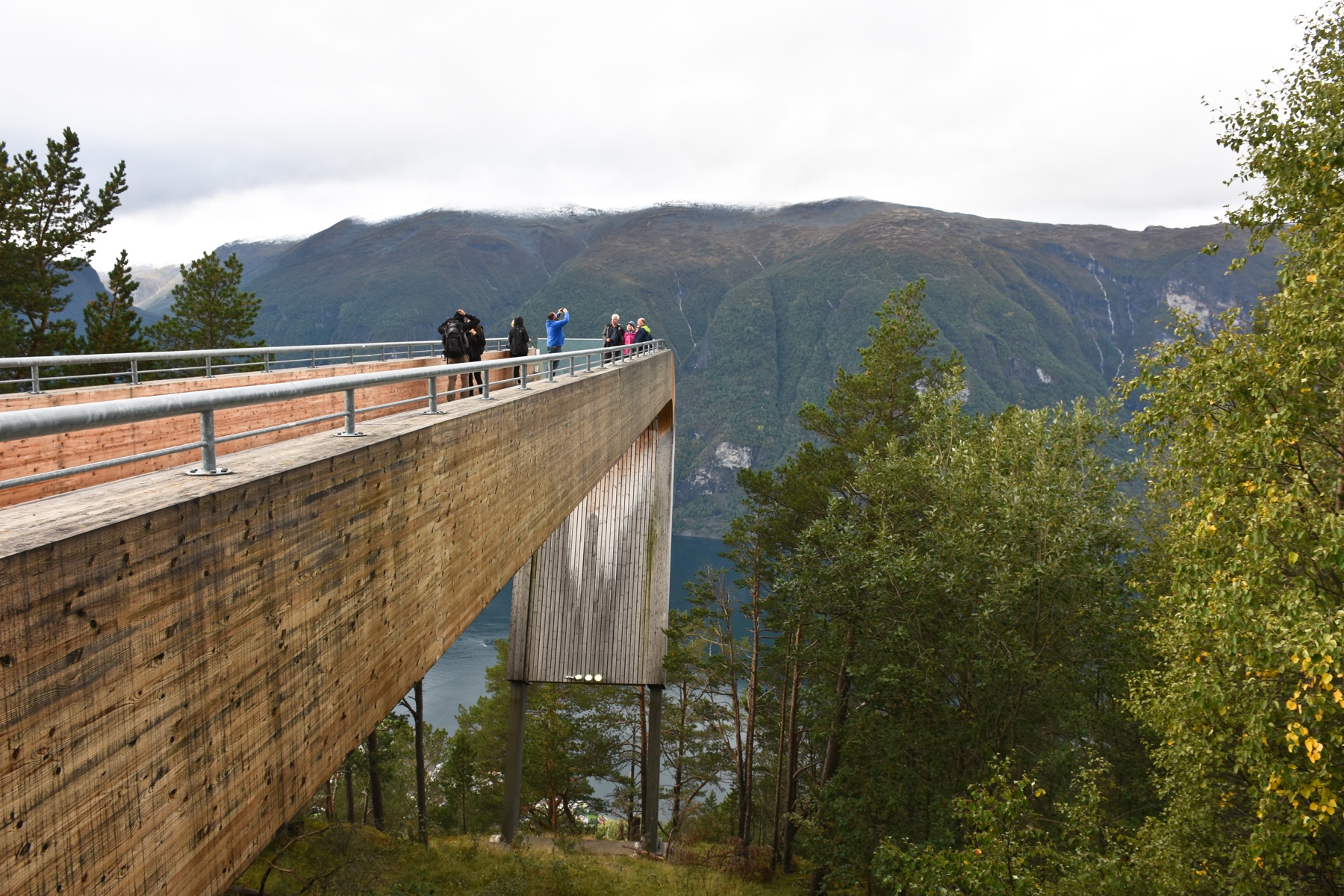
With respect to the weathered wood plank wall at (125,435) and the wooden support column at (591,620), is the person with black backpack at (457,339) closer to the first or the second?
the weathered wood plank wall at (125,435)

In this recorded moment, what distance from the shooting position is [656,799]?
2062 centimetres

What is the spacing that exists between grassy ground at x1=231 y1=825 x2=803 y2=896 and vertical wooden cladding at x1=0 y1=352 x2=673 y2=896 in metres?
10.5

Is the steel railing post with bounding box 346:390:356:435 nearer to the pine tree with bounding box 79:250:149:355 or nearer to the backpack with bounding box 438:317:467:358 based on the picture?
the backpack with bounding box 438:317:467:358

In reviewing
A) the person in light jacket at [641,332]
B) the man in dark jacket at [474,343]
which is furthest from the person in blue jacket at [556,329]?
the person in light jacket at [641,332]

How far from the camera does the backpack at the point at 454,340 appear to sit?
37.4 feet

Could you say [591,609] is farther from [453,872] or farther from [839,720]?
[839,720]

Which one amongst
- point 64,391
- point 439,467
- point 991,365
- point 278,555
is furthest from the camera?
point 991,365

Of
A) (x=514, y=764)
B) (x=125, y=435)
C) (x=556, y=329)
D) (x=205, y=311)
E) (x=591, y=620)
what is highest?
(x=205, y=311)

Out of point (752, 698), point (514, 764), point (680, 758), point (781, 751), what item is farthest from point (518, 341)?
point (680, 758)

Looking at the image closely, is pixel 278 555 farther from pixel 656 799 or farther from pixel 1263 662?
pixel 656 799

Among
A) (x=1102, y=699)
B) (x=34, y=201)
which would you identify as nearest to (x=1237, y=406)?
(x=1102, y=699)

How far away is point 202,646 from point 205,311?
1231 inches

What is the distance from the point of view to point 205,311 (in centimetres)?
2908

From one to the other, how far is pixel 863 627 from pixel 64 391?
43.1 ft
